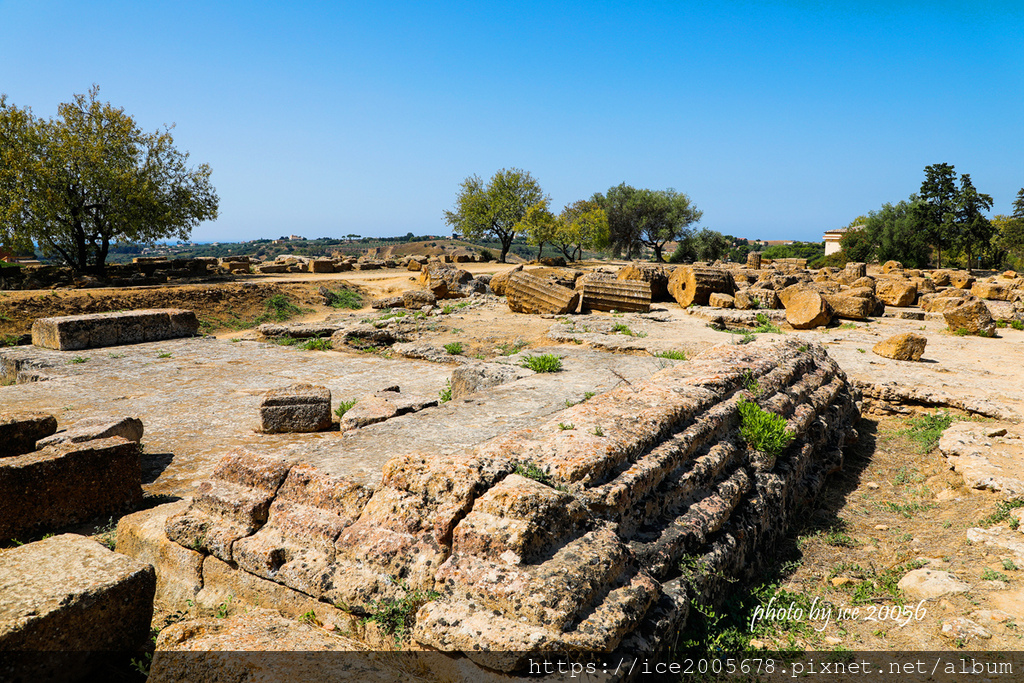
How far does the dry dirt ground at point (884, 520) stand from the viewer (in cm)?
330

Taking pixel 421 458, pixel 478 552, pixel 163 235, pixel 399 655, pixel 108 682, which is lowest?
pixel 108 682

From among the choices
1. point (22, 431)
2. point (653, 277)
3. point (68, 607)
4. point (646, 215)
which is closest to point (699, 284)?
point (653, 277)

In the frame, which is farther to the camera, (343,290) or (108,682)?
(343,290)

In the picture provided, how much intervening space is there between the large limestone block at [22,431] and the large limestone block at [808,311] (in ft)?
43.0

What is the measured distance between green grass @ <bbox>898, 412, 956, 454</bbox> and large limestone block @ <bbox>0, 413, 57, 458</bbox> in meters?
8.73

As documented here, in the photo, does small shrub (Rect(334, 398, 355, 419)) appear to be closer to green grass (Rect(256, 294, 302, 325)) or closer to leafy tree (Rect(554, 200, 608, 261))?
green grass (Rect(256, 294, 302, 325))

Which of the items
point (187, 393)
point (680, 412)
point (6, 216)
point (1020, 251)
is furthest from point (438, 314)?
point (1020, 251)

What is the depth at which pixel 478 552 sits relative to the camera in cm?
274

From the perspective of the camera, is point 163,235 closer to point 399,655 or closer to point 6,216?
point 6,216

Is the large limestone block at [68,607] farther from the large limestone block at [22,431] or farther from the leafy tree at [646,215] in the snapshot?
the leafy tree at [646,215]

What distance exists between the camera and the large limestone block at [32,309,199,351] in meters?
10.1

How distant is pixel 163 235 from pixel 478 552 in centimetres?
2600

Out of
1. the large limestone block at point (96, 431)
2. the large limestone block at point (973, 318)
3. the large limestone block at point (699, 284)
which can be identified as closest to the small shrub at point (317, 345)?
the large limestone block at point (96, 431)

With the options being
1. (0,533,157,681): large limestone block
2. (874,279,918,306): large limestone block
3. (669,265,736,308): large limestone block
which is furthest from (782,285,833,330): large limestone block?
(0,533,157,681): large limestone block
